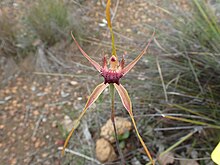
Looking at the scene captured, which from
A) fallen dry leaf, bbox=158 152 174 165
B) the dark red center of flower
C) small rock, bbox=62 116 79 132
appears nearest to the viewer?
the dark red center of flower

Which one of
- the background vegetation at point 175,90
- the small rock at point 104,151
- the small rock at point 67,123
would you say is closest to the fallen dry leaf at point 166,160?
the background vegetation at point 175,90

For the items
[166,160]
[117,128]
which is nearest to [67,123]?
[117,128]

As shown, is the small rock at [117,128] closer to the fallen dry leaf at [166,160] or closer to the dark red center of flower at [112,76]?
the fallen dry leaf at [166,160]

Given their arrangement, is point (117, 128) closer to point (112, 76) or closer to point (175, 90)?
point (175, 90)

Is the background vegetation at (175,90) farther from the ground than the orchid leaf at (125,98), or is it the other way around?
the orchid leaf at (125,98)

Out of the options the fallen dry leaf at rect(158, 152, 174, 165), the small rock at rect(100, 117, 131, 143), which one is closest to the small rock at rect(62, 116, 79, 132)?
the small rock at rect(100, 117, 131, 143)

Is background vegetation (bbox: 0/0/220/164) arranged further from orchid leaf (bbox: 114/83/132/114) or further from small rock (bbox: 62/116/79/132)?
orchid leaf (bbox: 114/83/132/114)

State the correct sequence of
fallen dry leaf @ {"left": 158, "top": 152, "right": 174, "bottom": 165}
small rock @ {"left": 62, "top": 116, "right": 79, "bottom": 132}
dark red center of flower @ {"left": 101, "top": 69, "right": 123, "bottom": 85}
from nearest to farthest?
1. dark red center of flower @ {"left": 101, "top": 69, "right": 123, "bottom": 85}
2. fallen dry leaf @ {"left": 158, "top": 152, "right": 174, "bottom": 165}
3. small rock @ {"left": 62, "top": 116, "right": 79, "bottom": 132}

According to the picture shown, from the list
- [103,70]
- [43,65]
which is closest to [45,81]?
[43,65]
